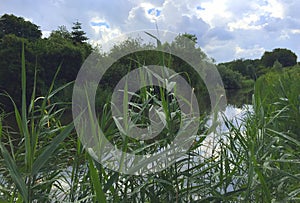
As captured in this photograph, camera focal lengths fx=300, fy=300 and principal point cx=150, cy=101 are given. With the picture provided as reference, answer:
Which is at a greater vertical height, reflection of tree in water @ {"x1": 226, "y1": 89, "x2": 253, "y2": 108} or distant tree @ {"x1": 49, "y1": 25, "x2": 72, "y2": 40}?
distant tree @ {"x1": 49, "y1": 25, "x2": 72, "y2": 40}

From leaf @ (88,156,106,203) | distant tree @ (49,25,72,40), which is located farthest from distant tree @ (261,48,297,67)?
leaf @ (88,156,106,203)

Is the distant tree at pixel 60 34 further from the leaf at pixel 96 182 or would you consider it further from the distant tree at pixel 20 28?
the leaf at pixel 96 182

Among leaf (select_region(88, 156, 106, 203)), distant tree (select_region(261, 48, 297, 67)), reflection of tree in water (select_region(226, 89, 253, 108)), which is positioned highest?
distant tree (select_region(261, 48, 297, 67))

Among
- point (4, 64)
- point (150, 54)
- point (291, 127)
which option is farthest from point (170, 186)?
point (4, 64)

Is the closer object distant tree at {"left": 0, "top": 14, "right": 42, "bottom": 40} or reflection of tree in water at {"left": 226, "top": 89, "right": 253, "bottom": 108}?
reflection of tree in water at {"left": 226, "top": 89, "right": 253, "bottom": 108}

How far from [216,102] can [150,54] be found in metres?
0.34

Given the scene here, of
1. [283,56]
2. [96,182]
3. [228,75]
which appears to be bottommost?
[96,182]

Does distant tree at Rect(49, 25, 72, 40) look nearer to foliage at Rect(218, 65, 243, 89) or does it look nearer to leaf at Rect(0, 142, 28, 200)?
foliage at Rect(218, 65, 243, 89)

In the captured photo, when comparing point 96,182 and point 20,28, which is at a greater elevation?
point 20,28

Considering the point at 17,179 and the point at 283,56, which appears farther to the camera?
the point at 283,56

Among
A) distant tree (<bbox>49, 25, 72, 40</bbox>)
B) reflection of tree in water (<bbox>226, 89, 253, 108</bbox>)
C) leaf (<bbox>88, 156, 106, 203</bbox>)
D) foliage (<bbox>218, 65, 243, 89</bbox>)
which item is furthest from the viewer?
distant tree (<bbox>49, 25, 72, 40</bbox>)

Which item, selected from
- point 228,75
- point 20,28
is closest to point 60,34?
point 20,28

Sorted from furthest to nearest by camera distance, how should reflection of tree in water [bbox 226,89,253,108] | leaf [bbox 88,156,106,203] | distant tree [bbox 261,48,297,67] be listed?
distant tree [bbox 261,48,297,67]
reflection of tree in water [bbox 226,89,253,108]
leaf [bbox 88,156,106,203]

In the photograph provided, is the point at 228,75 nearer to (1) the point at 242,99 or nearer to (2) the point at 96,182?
(1) the point at 242,99
